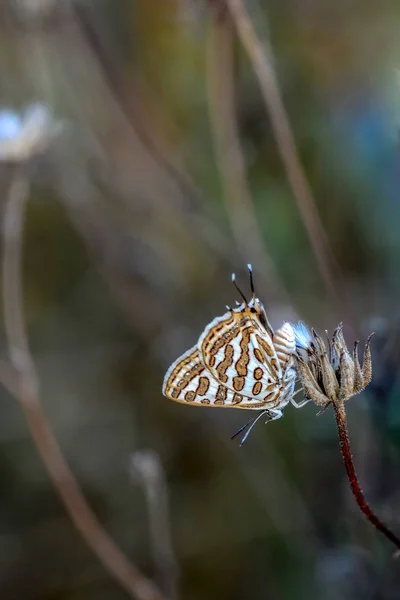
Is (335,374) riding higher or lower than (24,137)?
lower

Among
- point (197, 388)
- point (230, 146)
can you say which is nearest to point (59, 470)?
point (197, 388)

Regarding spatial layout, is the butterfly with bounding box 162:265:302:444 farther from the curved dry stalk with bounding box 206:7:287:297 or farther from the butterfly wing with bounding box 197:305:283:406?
the curved dry stalk with bounding box 206:7:287:297

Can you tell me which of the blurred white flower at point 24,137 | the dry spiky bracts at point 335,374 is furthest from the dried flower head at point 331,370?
the blurred white flower at point 24,137

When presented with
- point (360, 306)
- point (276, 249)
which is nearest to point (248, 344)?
point (360, 306)

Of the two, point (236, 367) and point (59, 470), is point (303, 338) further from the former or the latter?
point (59, 470)

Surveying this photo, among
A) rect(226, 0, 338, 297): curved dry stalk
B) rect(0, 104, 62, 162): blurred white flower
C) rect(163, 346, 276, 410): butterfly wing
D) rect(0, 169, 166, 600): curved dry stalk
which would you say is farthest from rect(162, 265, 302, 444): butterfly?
rect(0, 104, 62, 162): blurred white flower

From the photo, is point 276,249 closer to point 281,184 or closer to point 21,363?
point 281,184

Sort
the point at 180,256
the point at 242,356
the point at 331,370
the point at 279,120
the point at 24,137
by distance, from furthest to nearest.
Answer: the point at 180,256, the point at 24,137, the point at 279,120, the point at 242,356, the point at 331,370
